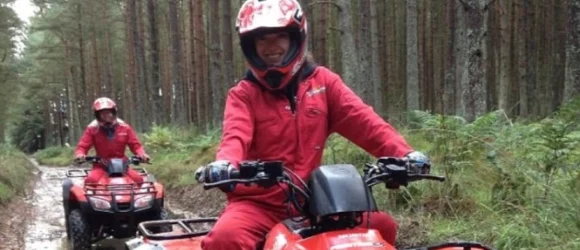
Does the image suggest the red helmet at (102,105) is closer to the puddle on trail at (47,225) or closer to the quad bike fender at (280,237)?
the puddle on trail at (47,225)

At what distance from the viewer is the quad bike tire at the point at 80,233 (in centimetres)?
869

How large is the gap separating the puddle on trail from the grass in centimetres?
473

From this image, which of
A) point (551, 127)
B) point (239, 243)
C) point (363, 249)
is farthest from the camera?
point (551, 127)

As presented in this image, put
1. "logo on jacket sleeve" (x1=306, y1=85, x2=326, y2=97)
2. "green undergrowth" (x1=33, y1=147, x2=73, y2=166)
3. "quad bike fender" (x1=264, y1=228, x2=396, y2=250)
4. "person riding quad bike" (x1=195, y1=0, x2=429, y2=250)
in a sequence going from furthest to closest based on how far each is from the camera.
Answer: "green undergrowth" (x1=33, y1=147, x2=73, y2=166) < "logo on jacket sleeve" (x1=306, y1=85, x2=326, y2=97) < "person riding quad bike" (x1=195, y1=0, x2=429, y2=250) < "quad bike fender" (x1=264, y1=228, x2=396, y2=250)

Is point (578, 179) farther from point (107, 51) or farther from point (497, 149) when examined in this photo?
point (107, 51)

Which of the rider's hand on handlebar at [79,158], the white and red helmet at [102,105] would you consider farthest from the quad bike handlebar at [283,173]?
the white and red helmet at [102,105]

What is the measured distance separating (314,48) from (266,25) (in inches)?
856

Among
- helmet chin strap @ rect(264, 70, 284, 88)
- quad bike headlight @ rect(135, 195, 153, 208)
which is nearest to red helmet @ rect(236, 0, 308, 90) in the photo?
helmet chin strap @ rect(264, 70, 284, 88)

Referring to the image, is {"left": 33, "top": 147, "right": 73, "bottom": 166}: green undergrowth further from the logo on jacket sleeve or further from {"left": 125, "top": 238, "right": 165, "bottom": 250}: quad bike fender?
the logo on jacket sleeve

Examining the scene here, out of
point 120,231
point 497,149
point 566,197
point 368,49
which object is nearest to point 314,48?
→ point 368,49

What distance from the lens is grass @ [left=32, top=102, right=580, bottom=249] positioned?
16.5 feet

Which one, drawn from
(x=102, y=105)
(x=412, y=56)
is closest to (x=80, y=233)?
(x=102, y=105)

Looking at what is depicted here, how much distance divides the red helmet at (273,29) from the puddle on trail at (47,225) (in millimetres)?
6561

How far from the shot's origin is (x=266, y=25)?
11.6ft
